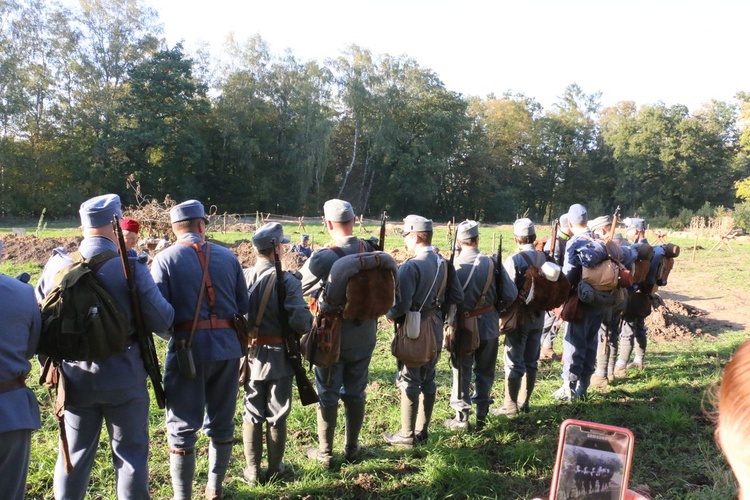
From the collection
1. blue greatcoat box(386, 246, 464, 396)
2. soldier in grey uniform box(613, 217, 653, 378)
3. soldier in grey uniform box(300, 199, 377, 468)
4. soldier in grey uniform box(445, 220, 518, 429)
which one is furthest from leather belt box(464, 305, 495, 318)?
soldier in grey uniform box(613, 217, 653, 378)

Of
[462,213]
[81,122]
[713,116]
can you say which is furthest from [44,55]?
[713,116]

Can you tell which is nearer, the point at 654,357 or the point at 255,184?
the point at 654,357

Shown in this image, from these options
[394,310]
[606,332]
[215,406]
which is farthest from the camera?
[606,332]

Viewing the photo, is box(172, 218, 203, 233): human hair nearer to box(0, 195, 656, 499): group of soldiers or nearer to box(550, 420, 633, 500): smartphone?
box(0, 195, 656, 499): group of soldiers

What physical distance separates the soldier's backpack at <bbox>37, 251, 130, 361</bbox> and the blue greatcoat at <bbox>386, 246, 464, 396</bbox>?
2341 mm

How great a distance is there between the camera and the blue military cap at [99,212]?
3154mm

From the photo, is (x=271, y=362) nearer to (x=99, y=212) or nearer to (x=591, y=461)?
(x=99, y=212)

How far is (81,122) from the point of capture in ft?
126

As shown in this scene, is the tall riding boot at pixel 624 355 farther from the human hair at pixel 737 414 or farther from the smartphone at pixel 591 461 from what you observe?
the human hair at pixel 737 414

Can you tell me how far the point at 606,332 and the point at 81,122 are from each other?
41.9 m

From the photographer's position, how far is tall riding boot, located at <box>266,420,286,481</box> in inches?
158

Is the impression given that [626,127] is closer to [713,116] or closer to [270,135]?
[713,116]

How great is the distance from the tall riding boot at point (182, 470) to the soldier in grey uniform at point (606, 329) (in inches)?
189

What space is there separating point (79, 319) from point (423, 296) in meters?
2.74
